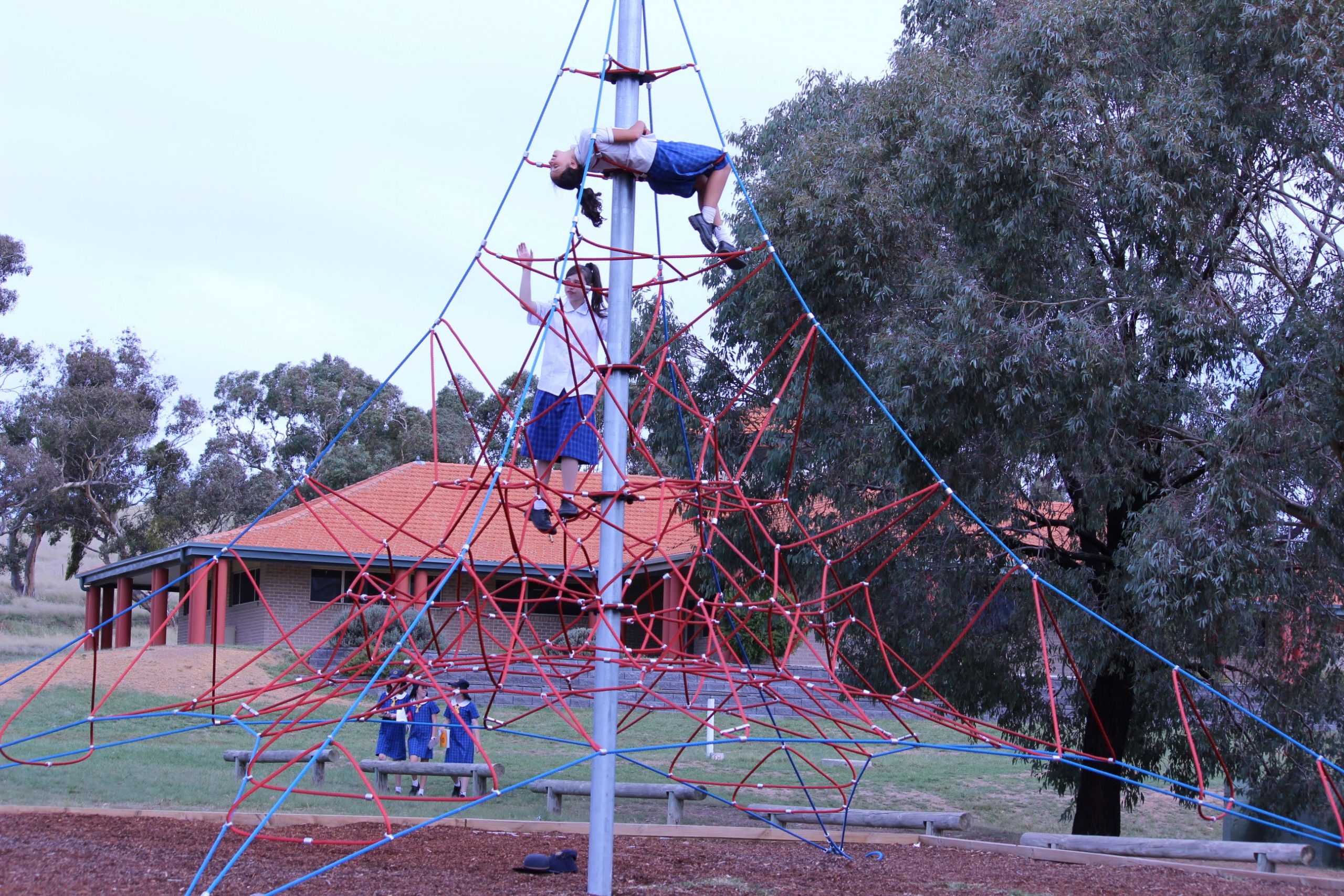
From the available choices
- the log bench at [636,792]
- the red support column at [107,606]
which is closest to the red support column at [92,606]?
the red support column at [107,606]

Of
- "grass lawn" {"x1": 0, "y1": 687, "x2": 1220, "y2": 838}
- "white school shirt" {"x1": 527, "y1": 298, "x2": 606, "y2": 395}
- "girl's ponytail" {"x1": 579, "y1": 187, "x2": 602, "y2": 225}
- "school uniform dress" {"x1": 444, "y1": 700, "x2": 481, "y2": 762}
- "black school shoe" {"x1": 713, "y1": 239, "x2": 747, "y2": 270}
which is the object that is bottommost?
"grass lawn" {"x1": 0, "y1": 687, "x2": 1220, "y2": 838}

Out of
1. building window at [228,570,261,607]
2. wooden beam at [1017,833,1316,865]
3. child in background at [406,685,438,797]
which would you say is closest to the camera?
wooden beam at [1017,833,1316,865]

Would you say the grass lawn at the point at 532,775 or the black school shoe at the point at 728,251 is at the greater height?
the black school shoe at the point at 728,251

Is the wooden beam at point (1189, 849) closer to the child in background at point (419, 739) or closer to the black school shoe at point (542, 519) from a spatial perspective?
the black school shoe at point (542, 519)

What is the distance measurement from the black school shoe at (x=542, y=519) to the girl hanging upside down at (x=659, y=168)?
4.77 feet

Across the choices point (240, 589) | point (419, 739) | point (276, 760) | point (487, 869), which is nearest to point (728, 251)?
point (487, 869)

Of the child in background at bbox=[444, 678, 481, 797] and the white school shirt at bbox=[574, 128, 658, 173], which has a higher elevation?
the white school shirt at bbox=[574, 128, 658, 173]

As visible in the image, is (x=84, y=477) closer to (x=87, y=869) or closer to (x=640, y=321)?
(x=640, y=321)

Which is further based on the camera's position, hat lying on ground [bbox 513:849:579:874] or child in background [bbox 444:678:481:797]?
child in background [bbox 444:678:481:797]

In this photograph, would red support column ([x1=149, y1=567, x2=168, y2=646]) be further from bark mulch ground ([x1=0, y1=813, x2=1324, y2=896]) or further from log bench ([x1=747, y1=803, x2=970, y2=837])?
bark mulch ground ([x1=0, y1=813, x2=1324, y2=896])

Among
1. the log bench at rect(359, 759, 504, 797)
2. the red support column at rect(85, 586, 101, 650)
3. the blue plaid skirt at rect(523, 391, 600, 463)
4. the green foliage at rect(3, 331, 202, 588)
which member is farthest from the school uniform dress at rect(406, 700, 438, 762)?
the green foliage at rect(3, 331, 202, 588)

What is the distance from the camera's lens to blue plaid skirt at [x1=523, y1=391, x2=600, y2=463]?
19.6ft

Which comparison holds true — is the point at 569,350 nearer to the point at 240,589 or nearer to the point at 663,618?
the point at 663,618

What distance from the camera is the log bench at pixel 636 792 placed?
883 cm
